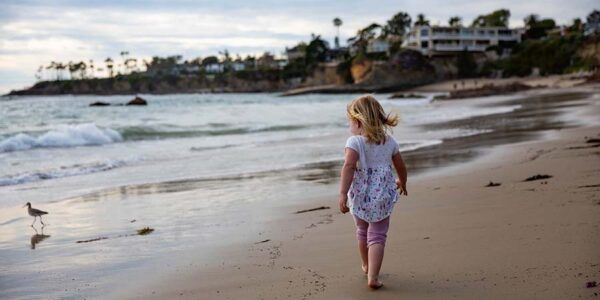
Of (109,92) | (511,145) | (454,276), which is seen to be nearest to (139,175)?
(511,145)

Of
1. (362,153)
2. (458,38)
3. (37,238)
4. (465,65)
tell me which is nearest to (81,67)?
(458,38)

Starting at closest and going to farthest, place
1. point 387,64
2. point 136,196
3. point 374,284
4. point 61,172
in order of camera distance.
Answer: point 374,284, point 136,196, point 61,172, point 387,64

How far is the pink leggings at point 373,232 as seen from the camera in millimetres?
3861

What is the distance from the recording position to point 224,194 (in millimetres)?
8320

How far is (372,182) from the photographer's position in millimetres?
3920

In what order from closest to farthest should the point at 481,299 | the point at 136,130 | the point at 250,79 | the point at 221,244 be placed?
the point at 481,299
the point at 221,244
the point at 136,130
the point at 250,79

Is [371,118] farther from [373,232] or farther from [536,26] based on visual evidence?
[536,26]

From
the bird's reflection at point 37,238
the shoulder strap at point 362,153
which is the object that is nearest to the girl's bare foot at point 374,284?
the shoulder strap at point 362,153

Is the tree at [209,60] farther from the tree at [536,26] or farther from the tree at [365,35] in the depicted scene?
the tree at [536,26]

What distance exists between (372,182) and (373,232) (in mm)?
333

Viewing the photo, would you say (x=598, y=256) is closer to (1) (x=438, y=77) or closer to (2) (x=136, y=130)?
(2) (x=136, y=130)

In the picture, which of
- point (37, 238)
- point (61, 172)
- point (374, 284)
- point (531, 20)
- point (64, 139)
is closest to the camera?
point (374, 284)

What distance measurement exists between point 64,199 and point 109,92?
15724cm

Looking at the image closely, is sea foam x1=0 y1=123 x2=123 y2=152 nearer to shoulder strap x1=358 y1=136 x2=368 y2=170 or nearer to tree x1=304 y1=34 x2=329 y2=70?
shoulder strap x1=358 y1=136 x2=368 y2=170
